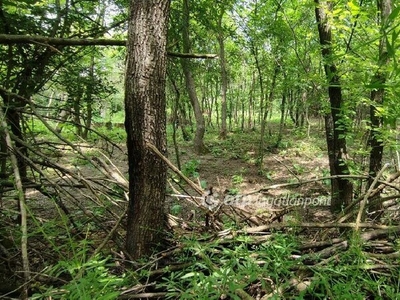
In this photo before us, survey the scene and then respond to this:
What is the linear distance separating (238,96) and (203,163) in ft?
35.9

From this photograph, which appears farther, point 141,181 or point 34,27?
point 34,27

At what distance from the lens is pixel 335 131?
14.1 ft

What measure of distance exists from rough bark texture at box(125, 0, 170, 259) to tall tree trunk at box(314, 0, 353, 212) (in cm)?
254

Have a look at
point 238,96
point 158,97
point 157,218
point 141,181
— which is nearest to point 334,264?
point 157,218

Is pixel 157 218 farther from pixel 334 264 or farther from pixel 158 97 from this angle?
pixel 334 264

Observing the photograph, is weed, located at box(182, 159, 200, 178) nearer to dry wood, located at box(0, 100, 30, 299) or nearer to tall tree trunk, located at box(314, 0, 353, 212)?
tall tree trunk, located at box(314, 0, 353, 212)

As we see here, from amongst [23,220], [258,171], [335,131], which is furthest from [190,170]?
[23,220]

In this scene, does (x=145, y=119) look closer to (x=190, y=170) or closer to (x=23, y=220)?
(x=23, y=220)

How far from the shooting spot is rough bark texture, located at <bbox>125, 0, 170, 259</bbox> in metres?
1.84

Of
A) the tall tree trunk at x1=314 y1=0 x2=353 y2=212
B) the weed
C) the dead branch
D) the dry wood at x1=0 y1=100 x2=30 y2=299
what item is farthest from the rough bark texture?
the weed

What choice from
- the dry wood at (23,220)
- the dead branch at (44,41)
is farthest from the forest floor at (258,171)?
the dry wood at (23,220)

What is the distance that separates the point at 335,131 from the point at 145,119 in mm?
3415

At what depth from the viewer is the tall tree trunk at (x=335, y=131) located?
12.2 feet

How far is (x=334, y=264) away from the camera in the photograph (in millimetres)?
1669
